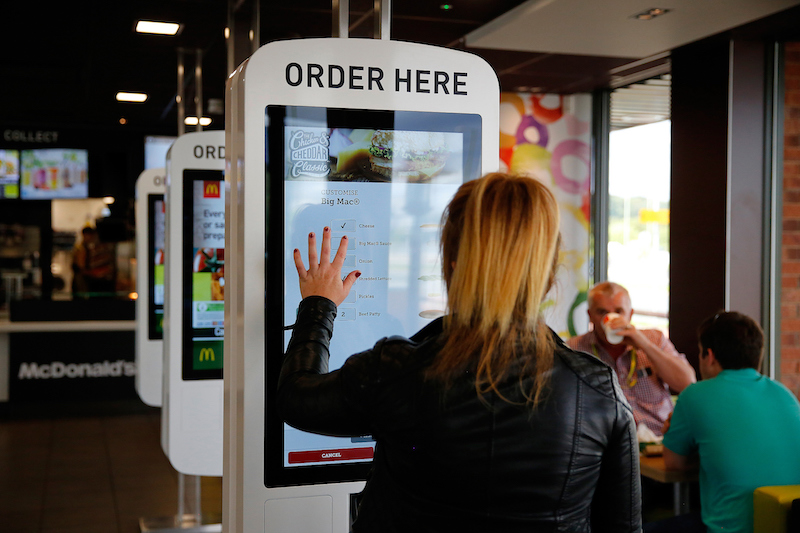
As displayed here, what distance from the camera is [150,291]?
562cm

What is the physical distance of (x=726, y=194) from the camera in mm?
5020

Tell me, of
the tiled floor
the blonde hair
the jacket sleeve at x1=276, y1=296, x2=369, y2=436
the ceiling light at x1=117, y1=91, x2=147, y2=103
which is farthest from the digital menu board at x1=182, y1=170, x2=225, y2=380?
the ceiling light at x1=117, y1=91, x2=147, y2=103

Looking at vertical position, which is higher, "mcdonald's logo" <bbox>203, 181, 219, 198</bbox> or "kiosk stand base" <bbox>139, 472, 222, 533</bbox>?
"mcdonald's logo" <bbox>203, 181, 219, 198</bbox>

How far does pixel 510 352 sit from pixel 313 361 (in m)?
0.39

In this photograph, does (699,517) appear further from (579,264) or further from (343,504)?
(579,264)

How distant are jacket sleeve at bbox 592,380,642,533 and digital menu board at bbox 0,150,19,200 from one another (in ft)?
31.3

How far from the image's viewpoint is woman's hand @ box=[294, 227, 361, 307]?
1.70 metres

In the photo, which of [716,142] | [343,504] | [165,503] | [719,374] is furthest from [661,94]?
[343,504]

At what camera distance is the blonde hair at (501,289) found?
1.26 m

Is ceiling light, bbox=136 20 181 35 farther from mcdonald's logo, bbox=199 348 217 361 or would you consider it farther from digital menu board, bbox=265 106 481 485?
digital menu board, bbox=265 106 481 485

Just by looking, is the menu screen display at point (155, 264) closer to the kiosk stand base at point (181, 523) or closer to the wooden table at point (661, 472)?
the kiosk stand base at point (181, 523)

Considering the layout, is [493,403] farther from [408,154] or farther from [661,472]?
[661,472]

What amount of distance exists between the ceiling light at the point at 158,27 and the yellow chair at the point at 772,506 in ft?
13.6

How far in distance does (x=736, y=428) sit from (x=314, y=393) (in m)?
1.91
